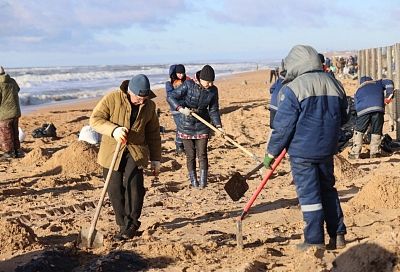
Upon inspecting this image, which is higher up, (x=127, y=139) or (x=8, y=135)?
(x=127, y=139)

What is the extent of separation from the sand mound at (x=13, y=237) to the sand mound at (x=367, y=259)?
10.6 feet

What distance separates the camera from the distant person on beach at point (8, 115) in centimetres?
1231

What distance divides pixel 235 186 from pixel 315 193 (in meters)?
1.51

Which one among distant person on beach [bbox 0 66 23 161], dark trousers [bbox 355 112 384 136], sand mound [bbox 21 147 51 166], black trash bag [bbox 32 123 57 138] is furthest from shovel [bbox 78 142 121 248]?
black trash bag [bbox 32 123 57 138]

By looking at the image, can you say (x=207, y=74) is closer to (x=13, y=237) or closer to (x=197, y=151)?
(x=197, y=151)

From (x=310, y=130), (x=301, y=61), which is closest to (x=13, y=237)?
(x=310, y=130)

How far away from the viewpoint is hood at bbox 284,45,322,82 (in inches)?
201

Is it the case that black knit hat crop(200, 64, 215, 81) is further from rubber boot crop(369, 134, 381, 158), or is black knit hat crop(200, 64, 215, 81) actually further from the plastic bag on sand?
the plastic bag on sand

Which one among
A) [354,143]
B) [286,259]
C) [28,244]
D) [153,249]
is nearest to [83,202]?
[28,244]

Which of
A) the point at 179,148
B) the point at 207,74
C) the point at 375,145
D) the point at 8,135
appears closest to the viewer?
the point at 207,74

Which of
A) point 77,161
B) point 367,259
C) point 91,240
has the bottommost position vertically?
point 77,161

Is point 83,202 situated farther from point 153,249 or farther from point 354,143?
point 354,143

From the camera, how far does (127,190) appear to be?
20.6 feet

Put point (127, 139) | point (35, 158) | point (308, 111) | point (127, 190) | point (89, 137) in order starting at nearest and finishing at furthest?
1. point (308, 111)
2. point (127, 139)
3. point (127, 190)
4. point (35, 158)
5. point (89, 137)
